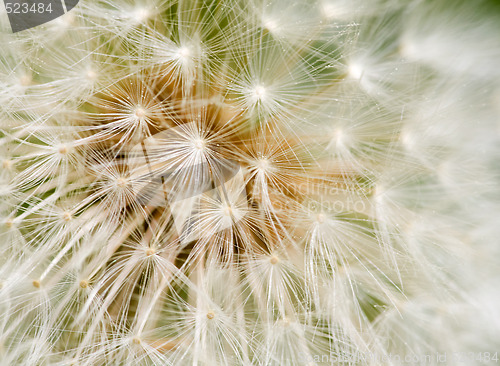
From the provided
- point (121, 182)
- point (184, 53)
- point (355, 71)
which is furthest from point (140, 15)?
point (355, 71)

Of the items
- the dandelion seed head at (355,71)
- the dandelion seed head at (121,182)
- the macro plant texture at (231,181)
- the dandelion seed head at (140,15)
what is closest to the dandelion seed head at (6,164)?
the macro plant texture at (231,181)

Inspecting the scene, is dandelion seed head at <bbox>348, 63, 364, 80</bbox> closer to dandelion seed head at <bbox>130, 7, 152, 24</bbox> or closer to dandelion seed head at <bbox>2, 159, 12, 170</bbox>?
dandelion seed head at <bbox>130, 7, 152, 24</bbox>

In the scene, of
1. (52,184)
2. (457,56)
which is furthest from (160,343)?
(457,56)

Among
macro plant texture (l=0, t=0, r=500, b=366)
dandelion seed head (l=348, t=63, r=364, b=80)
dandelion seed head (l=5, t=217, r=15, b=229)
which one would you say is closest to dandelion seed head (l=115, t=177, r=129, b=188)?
macro plant texture (l=0, t=0, r=500, b=366)

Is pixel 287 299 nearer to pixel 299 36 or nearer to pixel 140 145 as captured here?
pixel 140 145

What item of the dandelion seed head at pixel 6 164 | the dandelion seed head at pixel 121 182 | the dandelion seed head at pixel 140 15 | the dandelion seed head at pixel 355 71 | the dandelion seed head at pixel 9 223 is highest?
the dandelion seed head at pixel 140 15

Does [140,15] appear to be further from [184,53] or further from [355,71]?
[355,71]

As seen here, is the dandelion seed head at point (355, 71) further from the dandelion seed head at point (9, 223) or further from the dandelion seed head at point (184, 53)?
the dandelion seed head at point (9, 223)

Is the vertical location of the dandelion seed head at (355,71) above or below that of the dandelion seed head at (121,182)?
above
